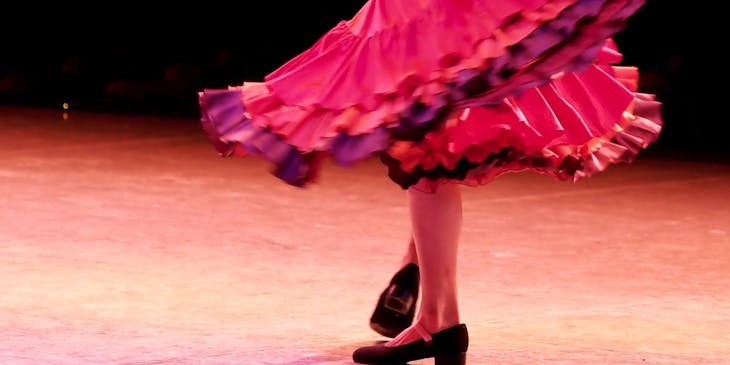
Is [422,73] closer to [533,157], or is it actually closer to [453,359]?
[533,157]

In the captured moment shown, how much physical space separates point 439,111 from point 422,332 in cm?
54

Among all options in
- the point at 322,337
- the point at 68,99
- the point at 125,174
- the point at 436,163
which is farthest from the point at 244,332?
the point at 68,99

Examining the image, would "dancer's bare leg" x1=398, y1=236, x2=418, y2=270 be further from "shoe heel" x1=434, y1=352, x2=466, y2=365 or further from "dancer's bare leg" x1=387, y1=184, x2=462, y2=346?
"shoe heel" x1=434, y1=352, x2=466, y2=365

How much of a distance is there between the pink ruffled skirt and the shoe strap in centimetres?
31

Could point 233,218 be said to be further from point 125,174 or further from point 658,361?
point 658,361

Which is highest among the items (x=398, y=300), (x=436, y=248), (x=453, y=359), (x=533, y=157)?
(x=533, y=157)

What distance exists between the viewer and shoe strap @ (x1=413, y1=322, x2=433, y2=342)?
3.40m

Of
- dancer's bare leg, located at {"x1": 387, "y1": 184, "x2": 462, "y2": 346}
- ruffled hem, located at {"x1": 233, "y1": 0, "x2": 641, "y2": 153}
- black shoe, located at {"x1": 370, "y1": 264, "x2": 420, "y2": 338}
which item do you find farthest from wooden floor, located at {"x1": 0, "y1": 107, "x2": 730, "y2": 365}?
ruffled hem, located at {"x1": 233, "y1": 0, "x2": 641, "y2": 153}

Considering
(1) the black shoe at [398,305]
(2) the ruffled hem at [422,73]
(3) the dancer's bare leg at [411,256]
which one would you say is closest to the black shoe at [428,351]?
(1) the black shoe at [398,305]

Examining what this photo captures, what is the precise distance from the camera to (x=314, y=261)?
4.68 metres

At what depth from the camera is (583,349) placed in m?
3.63

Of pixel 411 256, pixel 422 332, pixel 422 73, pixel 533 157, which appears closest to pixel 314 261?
pixel 411 256

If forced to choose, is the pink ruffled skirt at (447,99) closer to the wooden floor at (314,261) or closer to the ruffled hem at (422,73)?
the ruffled hem at (422,73)

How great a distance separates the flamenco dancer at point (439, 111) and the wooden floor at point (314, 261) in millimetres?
284
